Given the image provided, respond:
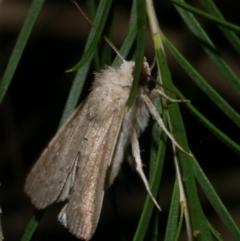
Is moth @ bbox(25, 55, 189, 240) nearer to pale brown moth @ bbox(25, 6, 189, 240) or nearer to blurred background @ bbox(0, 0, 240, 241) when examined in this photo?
pale brown moth @ bbox(25, 6, 189, 240)

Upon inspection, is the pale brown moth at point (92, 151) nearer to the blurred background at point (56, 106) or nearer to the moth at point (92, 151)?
the moth at point (92, 151)

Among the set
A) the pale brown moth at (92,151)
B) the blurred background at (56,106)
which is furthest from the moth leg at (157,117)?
the blurred background at (56,106)

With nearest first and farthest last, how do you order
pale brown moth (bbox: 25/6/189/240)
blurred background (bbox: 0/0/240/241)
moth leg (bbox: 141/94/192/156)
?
moth leg (bbox: 141/94/192/156), pale brown moth (bbox: 25/6/189/240), blurred background (bbox: 0/0/240/241)

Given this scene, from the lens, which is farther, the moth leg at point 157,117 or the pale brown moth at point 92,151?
the pale brown moth at point 92,151

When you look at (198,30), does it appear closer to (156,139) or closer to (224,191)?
(156,139)

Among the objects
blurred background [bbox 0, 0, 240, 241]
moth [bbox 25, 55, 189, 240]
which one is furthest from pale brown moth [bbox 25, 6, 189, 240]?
blurred background [bbox 0, 0, 240, 241]

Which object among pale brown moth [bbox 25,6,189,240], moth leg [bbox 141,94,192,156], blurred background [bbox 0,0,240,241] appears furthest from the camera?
blurred background [bbox 0,0,240,241]

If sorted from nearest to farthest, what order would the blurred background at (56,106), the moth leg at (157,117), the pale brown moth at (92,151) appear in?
1. the moth leg at (157,117)
2. the pale brown moth at (92,151)
3. the blurred background at (56,106)

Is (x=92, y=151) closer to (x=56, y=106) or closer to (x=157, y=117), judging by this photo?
(x=157, y=117)
